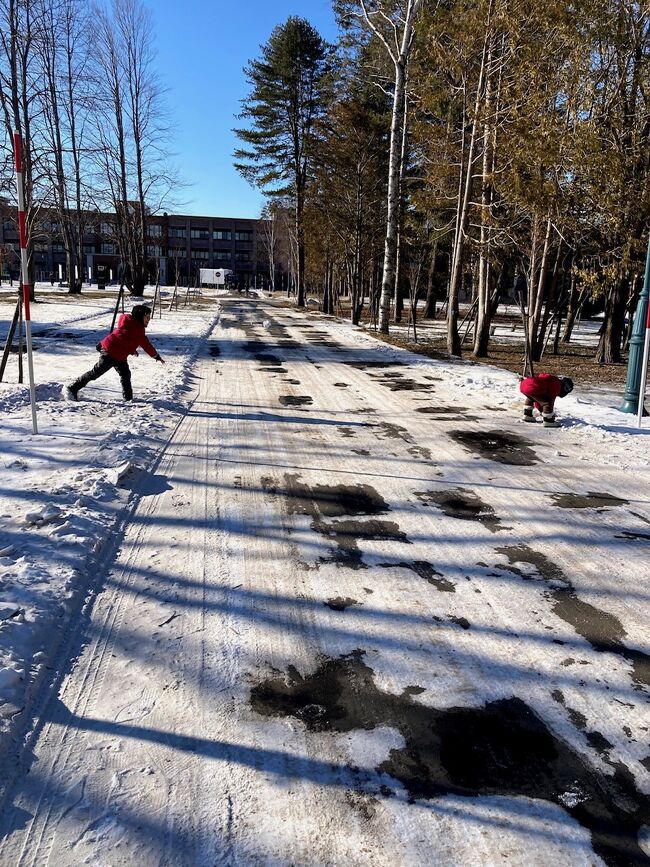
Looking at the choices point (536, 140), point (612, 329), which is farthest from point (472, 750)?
point (612, 329)

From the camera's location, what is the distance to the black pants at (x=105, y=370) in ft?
26.0

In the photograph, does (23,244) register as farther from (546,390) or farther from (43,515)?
(546,390)

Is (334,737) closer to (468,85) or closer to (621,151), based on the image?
(621,151)

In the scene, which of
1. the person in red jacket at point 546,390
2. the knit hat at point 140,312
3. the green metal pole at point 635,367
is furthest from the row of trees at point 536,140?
the knit hat at point 140,312

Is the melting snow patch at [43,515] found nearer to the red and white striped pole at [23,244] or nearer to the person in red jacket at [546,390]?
the red and white striped pole at [23,244]

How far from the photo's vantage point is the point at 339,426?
7.47 meters

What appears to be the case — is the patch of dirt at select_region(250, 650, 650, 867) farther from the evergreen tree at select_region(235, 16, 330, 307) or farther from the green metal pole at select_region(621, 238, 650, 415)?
the evergreen tree at select_region(235, 16, 330, 307)

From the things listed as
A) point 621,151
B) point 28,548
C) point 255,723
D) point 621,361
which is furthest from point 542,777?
point 621,361

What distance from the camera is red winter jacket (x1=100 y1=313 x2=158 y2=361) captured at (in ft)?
Result: 25.9

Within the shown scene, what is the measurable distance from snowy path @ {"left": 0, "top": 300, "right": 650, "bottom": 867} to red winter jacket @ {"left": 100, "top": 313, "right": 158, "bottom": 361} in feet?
9.96

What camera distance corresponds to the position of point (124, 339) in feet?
26.1

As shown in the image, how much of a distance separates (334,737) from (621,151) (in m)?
14.8

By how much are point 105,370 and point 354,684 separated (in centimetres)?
644

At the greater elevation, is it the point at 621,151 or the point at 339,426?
the point at 621,151
